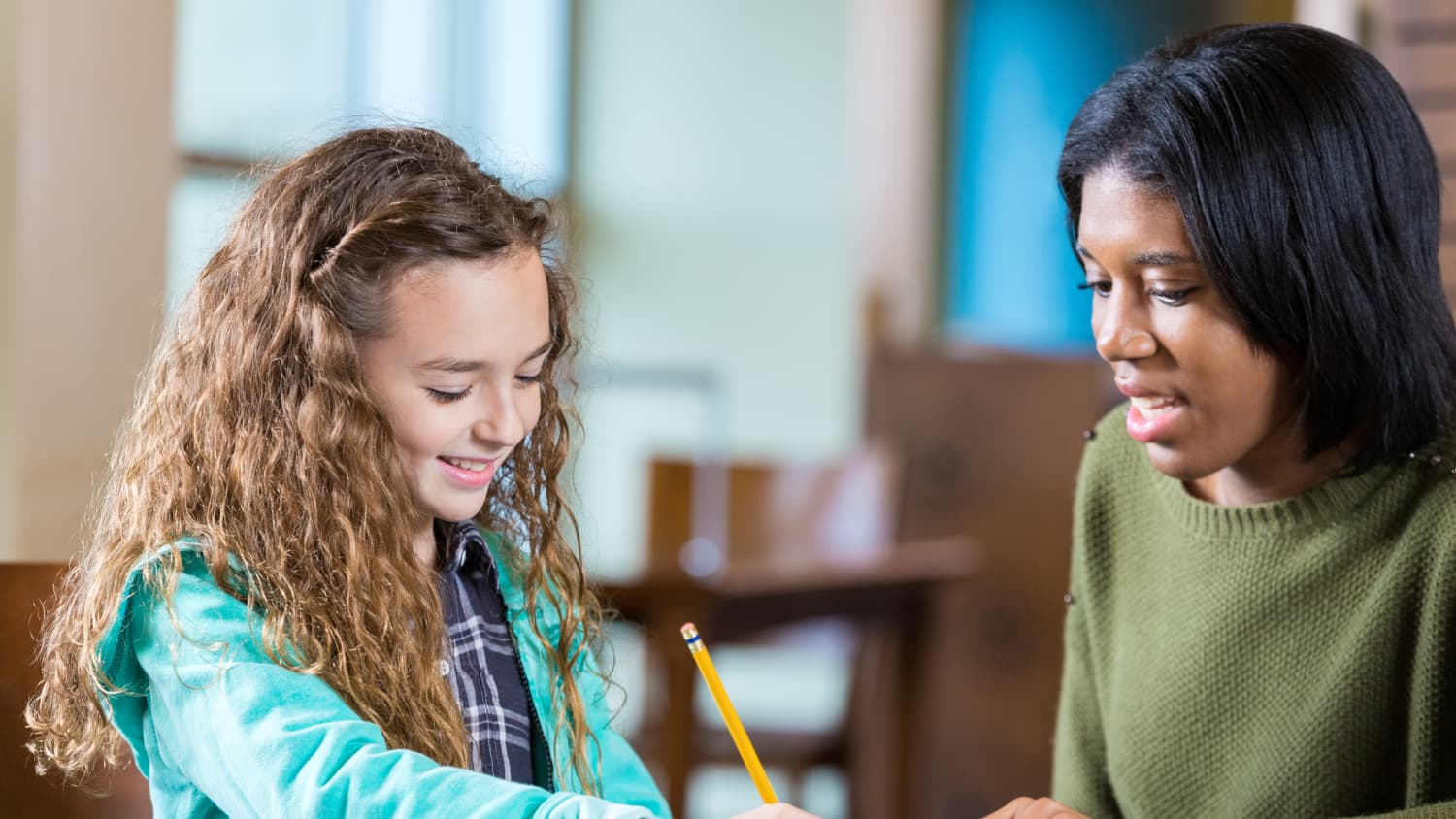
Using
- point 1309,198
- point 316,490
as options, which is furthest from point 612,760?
point 1309,198

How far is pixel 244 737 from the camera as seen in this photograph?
0.95 meters

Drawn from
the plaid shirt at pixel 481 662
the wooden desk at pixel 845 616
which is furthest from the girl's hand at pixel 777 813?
the wooden desk at pixel 845 616

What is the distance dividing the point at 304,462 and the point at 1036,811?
51 centimetres

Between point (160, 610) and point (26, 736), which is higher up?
point (160, 610)

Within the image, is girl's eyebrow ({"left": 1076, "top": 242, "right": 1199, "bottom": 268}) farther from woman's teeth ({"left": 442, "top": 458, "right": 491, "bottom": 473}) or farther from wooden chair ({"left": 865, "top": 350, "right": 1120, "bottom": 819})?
wooden chair ({"left": 865, "top": 350, "right": 1120, "bottom": 819})

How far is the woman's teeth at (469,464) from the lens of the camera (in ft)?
3.57

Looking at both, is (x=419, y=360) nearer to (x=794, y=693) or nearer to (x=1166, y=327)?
(x=1166, y=327)

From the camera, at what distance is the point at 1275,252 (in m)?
1.04

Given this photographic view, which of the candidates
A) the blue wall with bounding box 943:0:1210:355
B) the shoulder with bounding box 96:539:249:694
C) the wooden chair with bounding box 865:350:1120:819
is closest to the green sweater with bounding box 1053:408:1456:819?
the shoulder with bounding box 96:539:249:694

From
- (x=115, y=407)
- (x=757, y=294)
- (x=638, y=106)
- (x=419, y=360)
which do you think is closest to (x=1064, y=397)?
(x=757, y=294)

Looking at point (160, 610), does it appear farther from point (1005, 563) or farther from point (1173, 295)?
point (1005, 563)

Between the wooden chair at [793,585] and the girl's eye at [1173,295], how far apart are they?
1469mm

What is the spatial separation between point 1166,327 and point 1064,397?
243cm

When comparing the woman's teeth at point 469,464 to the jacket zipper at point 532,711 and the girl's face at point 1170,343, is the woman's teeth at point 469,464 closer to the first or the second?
the jacket zipper at point 532,711
